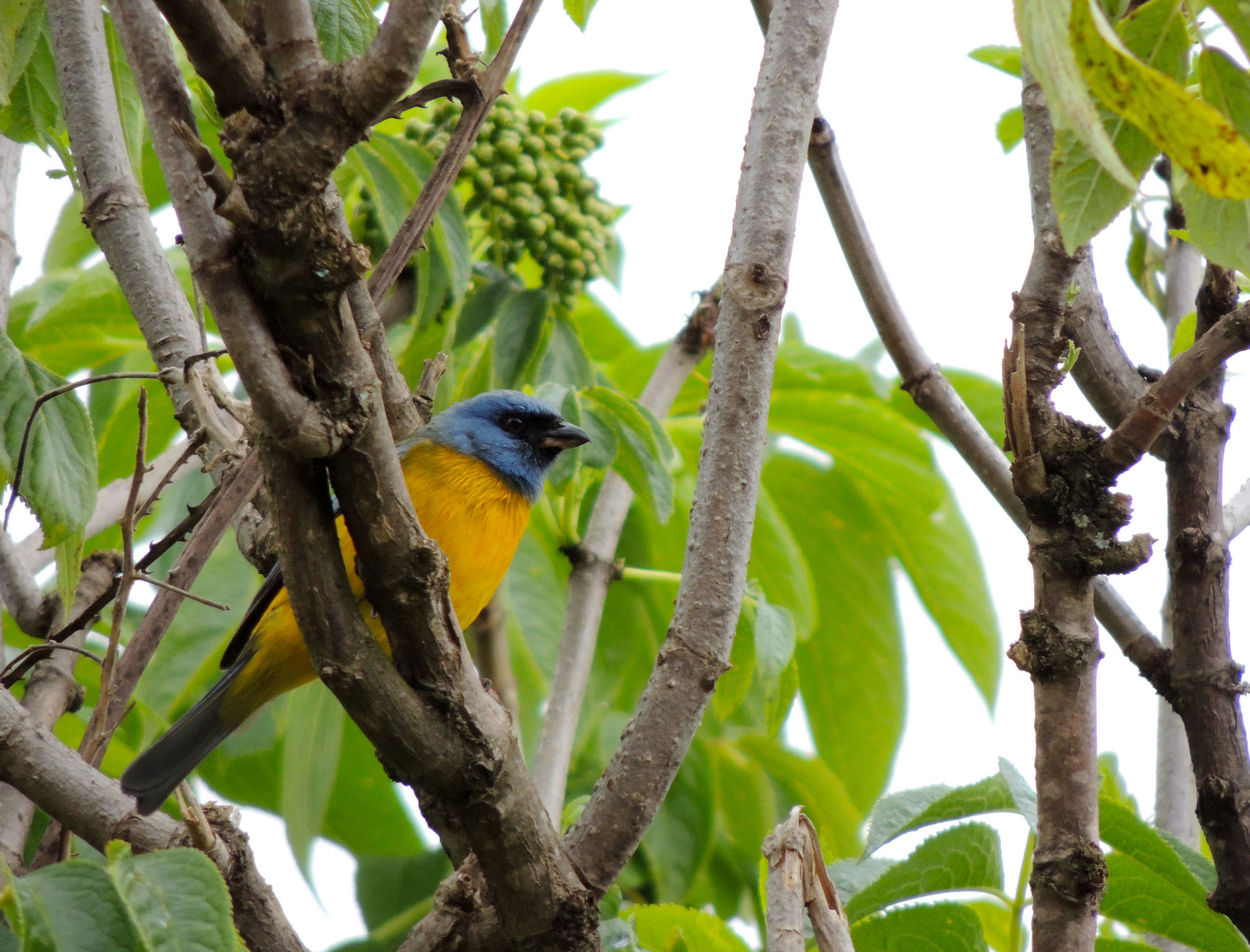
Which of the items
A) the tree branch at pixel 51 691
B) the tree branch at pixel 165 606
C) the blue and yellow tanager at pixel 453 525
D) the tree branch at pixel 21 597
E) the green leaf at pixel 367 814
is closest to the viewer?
the tree branch at pixel 165 606

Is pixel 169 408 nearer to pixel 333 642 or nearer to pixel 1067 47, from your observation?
pixel 333 642

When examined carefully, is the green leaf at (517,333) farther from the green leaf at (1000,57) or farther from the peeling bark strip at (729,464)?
the green leaf at (1000,57)

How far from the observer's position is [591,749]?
472 centimetres

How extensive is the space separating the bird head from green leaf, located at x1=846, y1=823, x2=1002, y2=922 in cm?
212

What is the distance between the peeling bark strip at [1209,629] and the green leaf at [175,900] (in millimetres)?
1736

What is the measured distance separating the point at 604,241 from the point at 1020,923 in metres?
2.56

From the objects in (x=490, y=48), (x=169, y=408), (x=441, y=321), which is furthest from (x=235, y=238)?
(x=169, y=408)

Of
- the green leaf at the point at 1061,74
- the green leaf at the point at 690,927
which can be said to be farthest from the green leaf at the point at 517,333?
the green leaf at the point at 1061,74

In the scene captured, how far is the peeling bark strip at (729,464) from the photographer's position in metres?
2.17

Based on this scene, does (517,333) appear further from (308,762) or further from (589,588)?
(308,762)

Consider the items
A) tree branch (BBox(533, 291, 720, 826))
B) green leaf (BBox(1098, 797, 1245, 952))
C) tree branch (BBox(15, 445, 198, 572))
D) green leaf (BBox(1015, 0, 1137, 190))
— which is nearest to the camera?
green leaf (BBox(1015, 0, 1137, 190))

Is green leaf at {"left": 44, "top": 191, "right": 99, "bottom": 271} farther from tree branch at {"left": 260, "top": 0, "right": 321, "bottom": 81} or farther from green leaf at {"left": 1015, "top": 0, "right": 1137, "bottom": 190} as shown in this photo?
green leaf at {"left": 1015, "top": 0, "right": 1137, "bottom": 190}

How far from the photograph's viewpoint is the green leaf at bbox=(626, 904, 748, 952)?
2.32 m

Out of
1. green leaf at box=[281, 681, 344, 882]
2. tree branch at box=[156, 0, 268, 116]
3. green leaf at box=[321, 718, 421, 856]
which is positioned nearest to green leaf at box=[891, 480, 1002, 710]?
green leaf at box=[281, 681, 344, 882]
